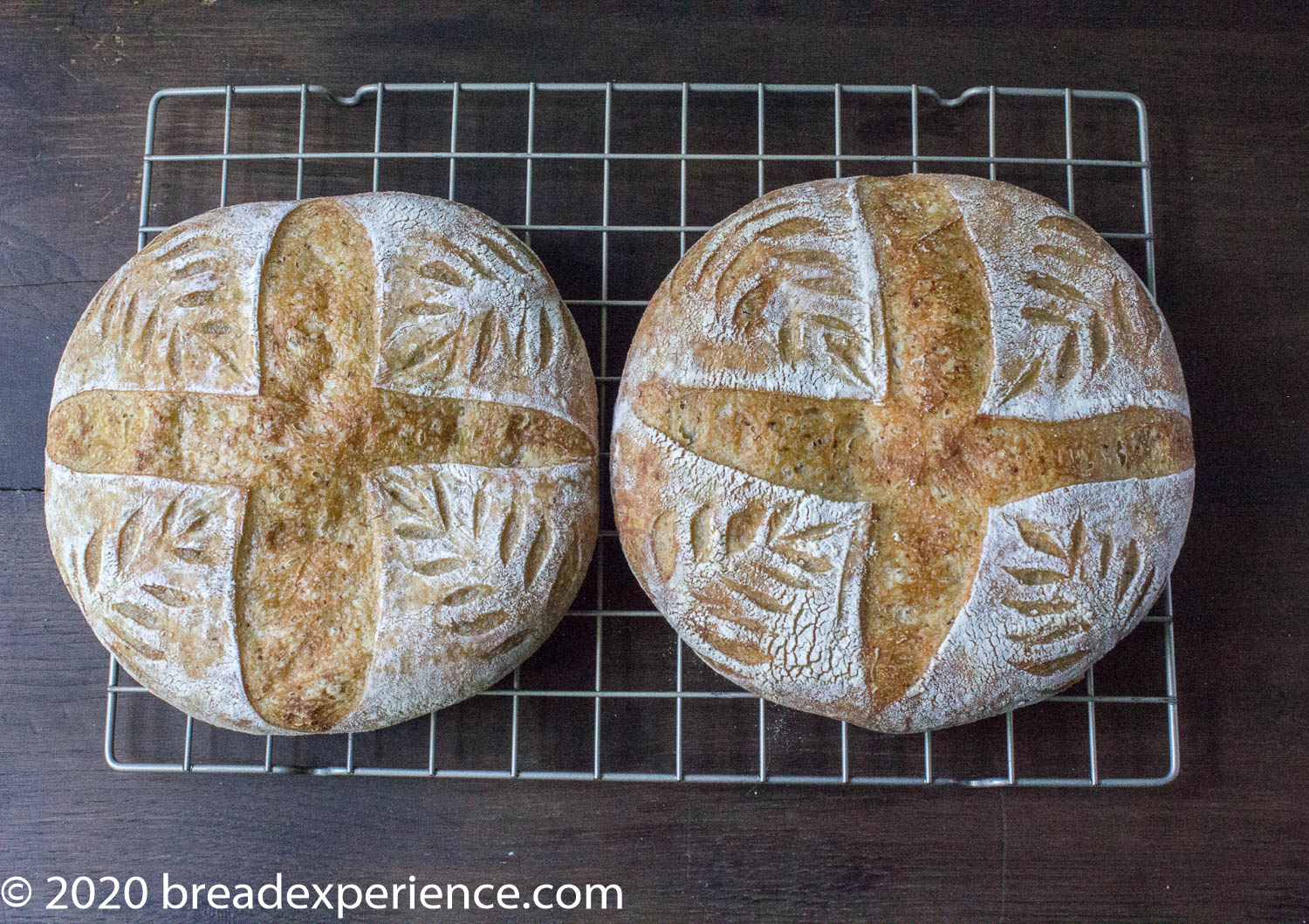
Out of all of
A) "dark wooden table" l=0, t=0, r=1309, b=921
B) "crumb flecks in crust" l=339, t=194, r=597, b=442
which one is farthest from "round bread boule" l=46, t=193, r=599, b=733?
"dark wooden table" l=0, t=0, r=1309, b=921

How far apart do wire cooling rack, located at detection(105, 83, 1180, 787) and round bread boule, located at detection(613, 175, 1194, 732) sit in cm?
43

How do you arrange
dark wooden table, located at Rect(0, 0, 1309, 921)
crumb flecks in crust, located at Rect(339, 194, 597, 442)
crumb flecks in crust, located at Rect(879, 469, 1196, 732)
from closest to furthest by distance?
crumb flecks in crust, located at Rect(879, 469, 1196, 732) → crumb flecks in crust, located at Rect(339, 194, 597, 442) → dark wooden table, located at Rect(0, 0, 1309, 921)

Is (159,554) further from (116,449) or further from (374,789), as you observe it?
(374,789)

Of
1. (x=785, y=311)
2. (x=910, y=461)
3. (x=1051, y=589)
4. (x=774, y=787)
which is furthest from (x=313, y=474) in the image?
(x=1051, y=589)

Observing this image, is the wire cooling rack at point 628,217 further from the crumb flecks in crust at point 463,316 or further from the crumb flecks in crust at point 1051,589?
the crumb flecks in crust at point 1051,589

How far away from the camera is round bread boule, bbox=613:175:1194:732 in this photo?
5.18 feet

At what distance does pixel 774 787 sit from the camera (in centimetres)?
209

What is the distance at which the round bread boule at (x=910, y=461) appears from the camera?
5.18ft

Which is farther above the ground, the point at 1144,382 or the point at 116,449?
the point at 1144,382

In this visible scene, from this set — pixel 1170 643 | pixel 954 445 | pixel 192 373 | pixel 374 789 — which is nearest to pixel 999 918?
pixel 1170 643

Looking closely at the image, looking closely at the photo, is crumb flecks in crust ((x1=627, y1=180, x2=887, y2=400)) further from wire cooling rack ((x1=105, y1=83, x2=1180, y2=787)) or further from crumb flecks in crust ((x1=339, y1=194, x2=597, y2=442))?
wire cooling rack ((x1=105, y1=83, x2=1180, y2=787))

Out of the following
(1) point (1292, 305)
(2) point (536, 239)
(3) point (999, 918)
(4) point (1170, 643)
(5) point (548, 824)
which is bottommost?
(3) point (999, 918)

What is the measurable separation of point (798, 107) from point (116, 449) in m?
1.88

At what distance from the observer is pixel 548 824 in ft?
6.87
